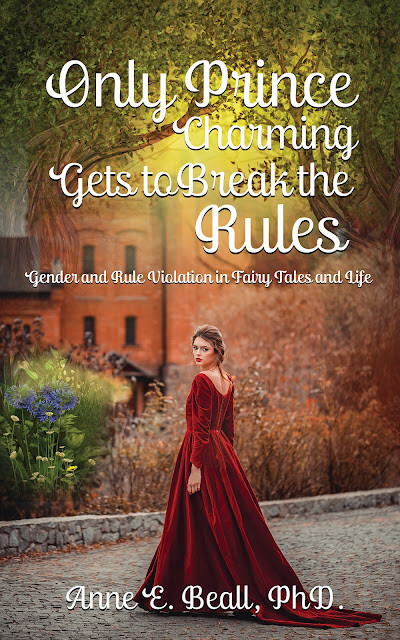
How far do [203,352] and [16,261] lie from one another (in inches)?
194

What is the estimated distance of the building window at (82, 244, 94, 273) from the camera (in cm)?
1098

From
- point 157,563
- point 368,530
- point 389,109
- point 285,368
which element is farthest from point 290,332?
point 157,563

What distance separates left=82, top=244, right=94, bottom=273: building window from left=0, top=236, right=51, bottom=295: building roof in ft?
2.50

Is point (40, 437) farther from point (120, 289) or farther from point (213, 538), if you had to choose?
point (120, 289)

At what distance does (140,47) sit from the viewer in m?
10.2

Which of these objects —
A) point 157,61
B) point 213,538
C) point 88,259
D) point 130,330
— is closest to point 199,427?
point 213,538

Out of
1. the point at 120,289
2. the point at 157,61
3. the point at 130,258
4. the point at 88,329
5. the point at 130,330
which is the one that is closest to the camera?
the point at 157,61

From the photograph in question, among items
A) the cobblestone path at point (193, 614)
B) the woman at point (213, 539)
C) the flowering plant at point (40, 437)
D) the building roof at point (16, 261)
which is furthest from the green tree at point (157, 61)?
the woman at point (213, 539)

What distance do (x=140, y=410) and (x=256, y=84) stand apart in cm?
364

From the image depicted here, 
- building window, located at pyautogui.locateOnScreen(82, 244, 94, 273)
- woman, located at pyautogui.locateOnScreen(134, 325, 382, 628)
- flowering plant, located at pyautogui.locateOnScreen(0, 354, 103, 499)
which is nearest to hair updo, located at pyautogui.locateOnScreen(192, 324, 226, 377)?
woman, located at pyautogui.locateOnScreen(134, 325, 382, 628)

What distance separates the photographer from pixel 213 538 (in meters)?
5.79

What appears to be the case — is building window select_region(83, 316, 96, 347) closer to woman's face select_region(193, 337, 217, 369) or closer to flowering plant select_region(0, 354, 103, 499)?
flowering plant select_region(0, 354, 103, 499)

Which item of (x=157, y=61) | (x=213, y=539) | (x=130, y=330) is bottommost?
(x=213, y=539)

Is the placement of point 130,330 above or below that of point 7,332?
above
